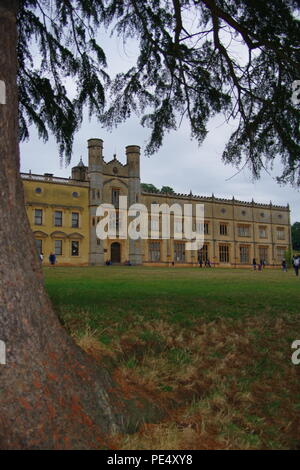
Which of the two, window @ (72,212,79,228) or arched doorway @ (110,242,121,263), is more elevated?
window @ (72,212,79,228)

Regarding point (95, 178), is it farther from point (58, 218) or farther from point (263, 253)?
point (263, 253)

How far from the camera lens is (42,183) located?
39.0 metres

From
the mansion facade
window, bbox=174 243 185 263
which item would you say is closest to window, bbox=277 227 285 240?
the mansion facade

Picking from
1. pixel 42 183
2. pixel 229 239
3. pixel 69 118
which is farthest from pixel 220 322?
pixel 229 239

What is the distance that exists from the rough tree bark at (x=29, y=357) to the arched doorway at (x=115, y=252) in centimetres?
3888

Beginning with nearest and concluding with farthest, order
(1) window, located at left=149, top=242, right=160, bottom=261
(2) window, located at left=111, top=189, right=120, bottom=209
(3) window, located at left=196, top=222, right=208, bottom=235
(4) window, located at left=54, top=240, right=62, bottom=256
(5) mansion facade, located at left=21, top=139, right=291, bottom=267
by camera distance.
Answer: (5) mansion facade, located at left=21, top=139, right=291, bottom=267 < (4) window, located at left=54, top=240, right=62, bottom=256 < (2) window, located at left=111, top=189, right=120, bottom=209 < (1) window, located at left=149, top=242, right=160, bottom=261 < (3) window, located at left=196, top=222, right=208, bottom=235

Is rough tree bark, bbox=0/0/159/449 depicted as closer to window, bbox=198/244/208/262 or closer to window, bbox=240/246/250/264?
window, bbox=198/244/208/262

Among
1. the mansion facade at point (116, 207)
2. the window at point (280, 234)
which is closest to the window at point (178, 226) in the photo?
→ the mansion facade at point (116, 207)

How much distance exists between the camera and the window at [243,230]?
51716 millimetres

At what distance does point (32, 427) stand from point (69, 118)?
15.6 feet

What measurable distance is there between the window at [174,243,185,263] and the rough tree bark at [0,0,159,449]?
141 ft

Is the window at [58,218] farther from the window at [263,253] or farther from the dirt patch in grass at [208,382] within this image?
the dirt patch in grass at [208,382]

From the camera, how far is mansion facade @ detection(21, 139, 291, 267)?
39125mm

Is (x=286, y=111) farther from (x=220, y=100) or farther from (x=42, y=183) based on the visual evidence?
(x=42, y=183)
